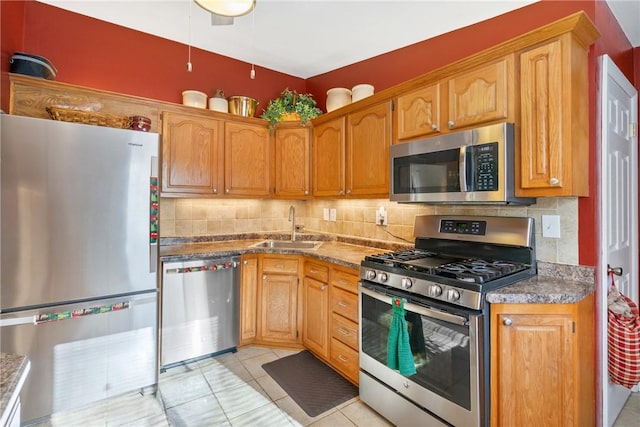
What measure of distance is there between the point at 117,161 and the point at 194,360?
1.75 m

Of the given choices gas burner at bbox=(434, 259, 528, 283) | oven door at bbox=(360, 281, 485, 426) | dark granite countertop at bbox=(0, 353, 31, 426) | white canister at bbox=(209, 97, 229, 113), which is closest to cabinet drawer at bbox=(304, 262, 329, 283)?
oven door at bbox=(360, 281, 485, 426)

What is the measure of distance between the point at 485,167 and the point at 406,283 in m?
0.81

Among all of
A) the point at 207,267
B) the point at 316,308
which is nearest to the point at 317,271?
the point at 316,308

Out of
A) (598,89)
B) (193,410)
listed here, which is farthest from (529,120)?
(193,410)

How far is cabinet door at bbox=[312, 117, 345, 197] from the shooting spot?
9.56ft

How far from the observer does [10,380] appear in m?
0.74

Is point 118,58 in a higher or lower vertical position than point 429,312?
higher

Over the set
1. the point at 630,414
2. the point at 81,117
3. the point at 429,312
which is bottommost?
the point at 630,414

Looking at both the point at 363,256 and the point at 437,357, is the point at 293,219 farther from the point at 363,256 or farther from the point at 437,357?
the point at 437,357

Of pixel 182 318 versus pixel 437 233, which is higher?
pixel 437 233

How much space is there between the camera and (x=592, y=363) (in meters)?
1.76

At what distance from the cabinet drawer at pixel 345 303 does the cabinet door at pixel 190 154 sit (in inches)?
59.5

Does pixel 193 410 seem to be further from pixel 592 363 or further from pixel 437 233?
pixel 592 363

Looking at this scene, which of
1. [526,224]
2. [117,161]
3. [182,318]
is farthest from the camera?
[182,318]
